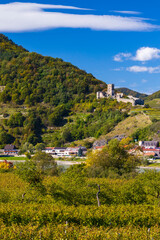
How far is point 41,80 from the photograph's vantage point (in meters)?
128

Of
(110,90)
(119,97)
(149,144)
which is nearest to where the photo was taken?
(149,144)

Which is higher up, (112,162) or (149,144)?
(149,144)

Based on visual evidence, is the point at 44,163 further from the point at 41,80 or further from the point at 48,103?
the point at 41,80

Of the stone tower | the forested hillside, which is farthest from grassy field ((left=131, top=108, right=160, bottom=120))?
the stone tower

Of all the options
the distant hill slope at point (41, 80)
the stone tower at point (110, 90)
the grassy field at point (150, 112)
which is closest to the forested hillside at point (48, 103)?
the distant hill slope at point (41, 80)

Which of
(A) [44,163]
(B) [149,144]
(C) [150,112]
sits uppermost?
(C) [150,112]

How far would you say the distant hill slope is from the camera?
11931 cm

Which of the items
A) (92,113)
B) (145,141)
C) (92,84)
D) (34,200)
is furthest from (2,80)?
(34,200)

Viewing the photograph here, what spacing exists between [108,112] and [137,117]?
46.5 ft

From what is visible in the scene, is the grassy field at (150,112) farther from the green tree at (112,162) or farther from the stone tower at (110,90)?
the green tree at (112,162)

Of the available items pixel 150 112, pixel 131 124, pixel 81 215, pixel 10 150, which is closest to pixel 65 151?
pixel 10 150

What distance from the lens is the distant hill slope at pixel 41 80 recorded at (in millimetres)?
119312

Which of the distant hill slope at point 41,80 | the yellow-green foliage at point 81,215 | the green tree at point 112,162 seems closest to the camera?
the yellow-green foliage at point 81,215

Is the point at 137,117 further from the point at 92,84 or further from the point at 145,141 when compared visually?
the point at 92,84
